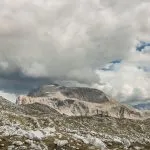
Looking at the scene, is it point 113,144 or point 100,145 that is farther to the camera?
point 113,144

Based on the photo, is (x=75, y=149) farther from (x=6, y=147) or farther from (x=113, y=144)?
(x=113, y=144)

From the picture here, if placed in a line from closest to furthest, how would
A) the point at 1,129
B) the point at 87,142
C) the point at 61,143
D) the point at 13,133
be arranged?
the point at 61,143
the point at 13,133
the point at 1,129
the point at 87,142

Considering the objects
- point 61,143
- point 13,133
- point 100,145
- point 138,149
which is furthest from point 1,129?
point 138,149

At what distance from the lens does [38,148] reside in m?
121

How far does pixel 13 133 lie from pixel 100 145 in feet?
132

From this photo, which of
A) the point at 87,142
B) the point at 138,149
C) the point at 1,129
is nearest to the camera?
the point at 1,129

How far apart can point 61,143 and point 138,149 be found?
189 ft

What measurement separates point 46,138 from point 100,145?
2700 centimetres

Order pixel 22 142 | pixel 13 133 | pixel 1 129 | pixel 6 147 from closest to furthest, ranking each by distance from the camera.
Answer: pixel 6 147 < pixel 22 142 < pixel 13 133 < pixel 1 129

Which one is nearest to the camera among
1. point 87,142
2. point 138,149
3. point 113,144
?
point 87,142

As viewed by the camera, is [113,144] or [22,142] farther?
[113,144]

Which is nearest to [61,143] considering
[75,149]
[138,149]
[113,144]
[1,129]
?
[75,149]

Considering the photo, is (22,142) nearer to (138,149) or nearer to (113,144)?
(138,149)

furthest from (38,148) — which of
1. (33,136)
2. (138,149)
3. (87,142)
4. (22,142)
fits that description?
(138,149)
